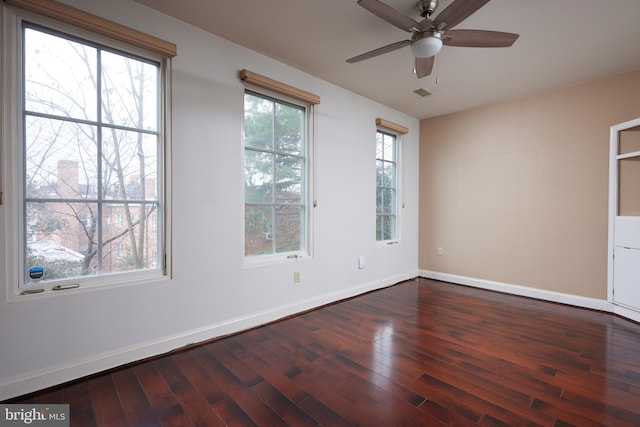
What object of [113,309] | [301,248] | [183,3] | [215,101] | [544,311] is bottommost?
[544,311]

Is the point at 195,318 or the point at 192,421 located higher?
the point at 195,318

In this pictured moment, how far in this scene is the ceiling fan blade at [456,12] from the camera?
1724 millimetres

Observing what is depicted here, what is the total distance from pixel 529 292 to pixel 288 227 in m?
3.20

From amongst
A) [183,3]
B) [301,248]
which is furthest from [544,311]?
[183,3]

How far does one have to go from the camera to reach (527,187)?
381cm

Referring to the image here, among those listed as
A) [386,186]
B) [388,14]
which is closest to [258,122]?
[388,14]

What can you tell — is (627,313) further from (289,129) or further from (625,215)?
(289,129)

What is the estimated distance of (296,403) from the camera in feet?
5.49

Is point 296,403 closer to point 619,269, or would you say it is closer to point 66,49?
point 66,49

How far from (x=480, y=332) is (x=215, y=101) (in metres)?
3.12

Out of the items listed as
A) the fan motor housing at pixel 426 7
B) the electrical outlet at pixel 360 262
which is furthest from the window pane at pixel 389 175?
the fan motor housing at pixel 426 7

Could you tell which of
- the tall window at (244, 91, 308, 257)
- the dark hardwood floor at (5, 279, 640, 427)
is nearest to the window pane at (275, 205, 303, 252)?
the tall window at (244, 91, 308, 257)

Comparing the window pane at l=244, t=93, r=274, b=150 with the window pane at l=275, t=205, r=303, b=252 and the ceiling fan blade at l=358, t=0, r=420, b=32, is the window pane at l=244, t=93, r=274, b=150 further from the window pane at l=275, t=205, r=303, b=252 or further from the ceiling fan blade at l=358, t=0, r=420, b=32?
the ceiling fan blade at l=358, t=0, r=420, b=32

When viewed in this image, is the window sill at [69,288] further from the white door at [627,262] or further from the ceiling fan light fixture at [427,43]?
the white door at [627,262]
